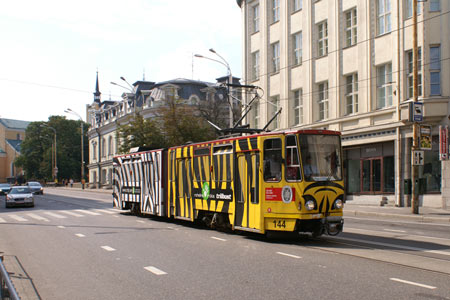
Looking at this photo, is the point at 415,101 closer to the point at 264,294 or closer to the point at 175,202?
the point at 175,202

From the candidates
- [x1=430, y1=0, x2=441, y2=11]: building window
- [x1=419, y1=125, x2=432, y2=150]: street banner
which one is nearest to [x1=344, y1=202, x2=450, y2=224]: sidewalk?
[x1=419, y1=125, x2=432, y2=150]: street banner

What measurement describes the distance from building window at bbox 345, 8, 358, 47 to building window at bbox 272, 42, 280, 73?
668cm

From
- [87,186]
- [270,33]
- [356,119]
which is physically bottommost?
[87,186]

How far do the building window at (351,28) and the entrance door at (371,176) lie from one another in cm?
707

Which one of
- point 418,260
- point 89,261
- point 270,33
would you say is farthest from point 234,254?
point 270,33

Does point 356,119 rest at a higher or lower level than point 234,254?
higher

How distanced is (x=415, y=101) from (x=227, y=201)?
11.4 m

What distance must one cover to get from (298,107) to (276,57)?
463cm

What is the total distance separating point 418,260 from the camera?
30.2 feet

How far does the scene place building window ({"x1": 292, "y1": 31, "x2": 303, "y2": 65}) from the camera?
33031 mm

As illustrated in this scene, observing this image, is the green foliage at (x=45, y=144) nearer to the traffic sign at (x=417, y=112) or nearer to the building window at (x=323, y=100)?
the building window at (x=323, y=100)

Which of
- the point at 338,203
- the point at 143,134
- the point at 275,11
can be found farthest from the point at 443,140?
the point at 143,134

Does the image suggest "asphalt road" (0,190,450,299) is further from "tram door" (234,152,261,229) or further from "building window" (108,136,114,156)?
"building window" (108,136,114,156)

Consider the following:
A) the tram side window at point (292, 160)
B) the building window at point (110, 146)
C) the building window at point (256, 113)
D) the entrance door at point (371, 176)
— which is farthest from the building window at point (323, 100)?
the building window at point (110, 146)
